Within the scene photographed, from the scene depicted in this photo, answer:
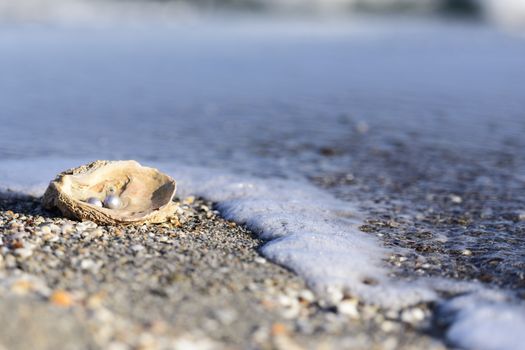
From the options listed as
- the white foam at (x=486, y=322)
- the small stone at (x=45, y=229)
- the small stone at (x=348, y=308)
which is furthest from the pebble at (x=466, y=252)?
the small stone at (x=45, y=229)

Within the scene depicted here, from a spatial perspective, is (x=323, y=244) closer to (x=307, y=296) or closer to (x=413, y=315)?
(x=307, y=296)

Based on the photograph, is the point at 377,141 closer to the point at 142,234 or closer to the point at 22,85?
the point at 142,234

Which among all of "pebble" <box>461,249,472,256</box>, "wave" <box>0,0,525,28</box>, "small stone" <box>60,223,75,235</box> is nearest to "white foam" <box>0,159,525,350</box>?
"pebble" <box>461,249,472,256</box>

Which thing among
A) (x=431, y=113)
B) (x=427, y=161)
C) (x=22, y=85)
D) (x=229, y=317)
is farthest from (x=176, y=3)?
(x=229, y=317)

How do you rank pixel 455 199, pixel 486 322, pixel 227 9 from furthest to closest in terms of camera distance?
pixel 227 9, pixel 455 199, pixel 486 322

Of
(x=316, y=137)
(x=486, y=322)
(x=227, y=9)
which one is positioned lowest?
(x=316, y=137)

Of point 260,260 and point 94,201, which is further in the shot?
point 94,201

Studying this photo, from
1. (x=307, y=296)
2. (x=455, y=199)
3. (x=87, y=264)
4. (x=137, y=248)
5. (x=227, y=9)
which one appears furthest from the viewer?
(x=227, y=9)

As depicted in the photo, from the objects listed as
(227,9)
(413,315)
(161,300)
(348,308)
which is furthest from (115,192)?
(227,9)

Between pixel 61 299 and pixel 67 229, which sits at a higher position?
pixel 61 299
